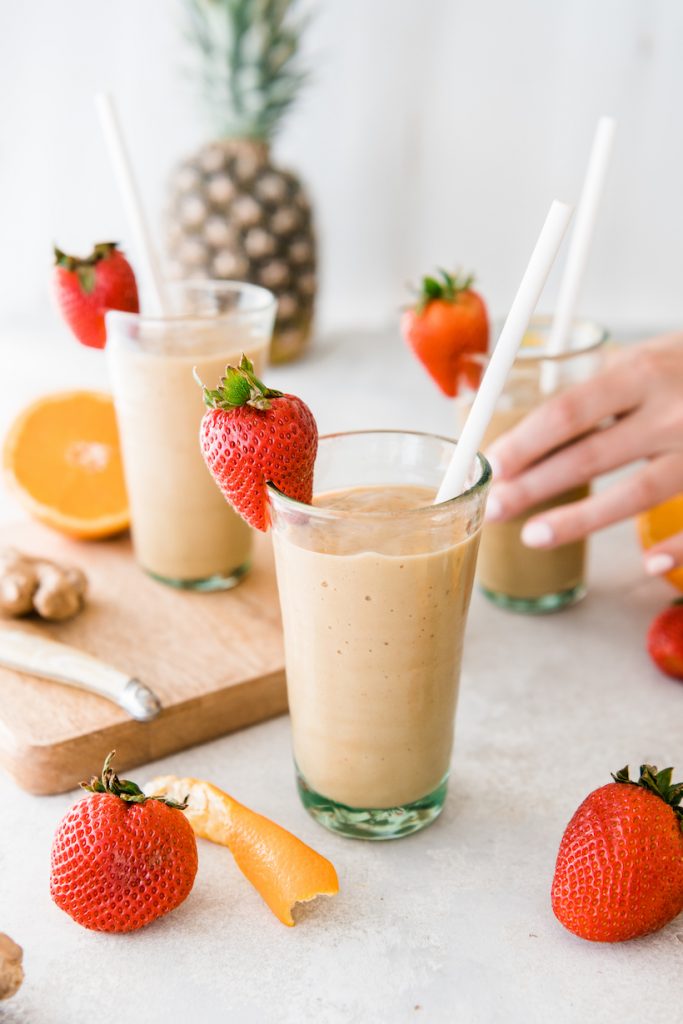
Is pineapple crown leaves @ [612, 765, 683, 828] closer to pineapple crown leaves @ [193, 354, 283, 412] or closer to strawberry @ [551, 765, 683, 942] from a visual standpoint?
strawberry @ [551, 765, 683, 942]

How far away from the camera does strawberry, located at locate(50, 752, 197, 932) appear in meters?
0.84

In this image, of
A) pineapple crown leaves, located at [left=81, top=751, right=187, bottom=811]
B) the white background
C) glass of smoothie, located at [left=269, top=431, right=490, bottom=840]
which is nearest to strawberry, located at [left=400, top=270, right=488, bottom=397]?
glass of smoothie, located at [left=269, top=431, right=490, bottom=840]

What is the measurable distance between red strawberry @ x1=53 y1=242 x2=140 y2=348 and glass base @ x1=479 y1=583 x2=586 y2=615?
58 cm

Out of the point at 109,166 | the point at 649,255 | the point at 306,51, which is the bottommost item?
the point at 649,255

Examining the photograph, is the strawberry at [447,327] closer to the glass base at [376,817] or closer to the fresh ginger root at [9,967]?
the glass base at [376,817]

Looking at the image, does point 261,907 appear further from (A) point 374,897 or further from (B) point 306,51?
(B) point 306,51

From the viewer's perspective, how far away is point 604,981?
32.9 inches

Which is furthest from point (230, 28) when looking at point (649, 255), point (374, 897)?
point (374, 897)

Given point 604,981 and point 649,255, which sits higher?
point 604,981

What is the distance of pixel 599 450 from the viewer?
1291 mm

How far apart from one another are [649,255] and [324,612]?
2.32m

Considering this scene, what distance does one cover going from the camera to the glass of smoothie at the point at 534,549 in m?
1.32

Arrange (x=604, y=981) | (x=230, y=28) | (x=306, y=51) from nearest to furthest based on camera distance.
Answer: (x=604, y=981), (x=230, y=28), (x=306, y=51)

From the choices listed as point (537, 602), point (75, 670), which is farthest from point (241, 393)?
point (537, 602)
